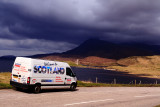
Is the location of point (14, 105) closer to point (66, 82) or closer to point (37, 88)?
point (37, 88)

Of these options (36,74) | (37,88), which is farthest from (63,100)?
(36,74)

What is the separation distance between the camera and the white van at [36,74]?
14336mm

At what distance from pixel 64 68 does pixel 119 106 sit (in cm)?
729

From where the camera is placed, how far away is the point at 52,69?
1608cm

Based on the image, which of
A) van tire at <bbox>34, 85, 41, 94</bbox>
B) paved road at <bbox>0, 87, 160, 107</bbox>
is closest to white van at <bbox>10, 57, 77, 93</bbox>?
van tire at <bbox>34, 85, 41, 94</bbox>

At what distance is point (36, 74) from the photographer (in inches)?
579

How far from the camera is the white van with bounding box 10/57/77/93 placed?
14.3m

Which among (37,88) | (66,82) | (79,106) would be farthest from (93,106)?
(66,82)

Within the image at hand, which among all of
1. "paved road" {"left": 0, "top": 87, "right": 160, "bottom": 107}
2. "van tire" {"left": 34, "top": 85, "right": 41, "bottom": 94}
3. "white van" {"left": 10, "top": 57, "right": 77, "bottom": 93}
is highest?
"white van" {"left": 10, "top": 57, "right": 77, "bottom": 93}

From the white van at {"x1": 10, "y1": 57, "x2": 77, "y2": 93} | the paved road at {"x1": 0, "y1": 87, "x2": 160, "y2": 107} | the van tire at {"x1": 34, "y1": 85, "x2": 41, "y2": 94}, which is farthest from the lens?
the van tire at {"x1": 34, "y1": 85, "x2": 41, "y2": 94}

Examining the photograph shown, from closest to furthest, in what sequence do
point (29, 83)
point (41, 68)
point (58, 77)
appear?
point (29, 83)
point (41, 68)
point (58, 77)

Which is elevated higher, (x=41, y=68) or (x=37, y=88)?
(x=41, y=68)

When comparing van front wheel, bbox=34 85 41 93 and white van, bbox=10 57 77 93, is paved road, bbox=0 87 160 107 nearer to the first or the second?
van front wheel, bbox=34 85 41 93

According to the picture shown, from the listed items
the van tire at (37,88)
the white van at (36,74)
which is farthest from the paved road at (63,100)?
the white van at (36,74)
